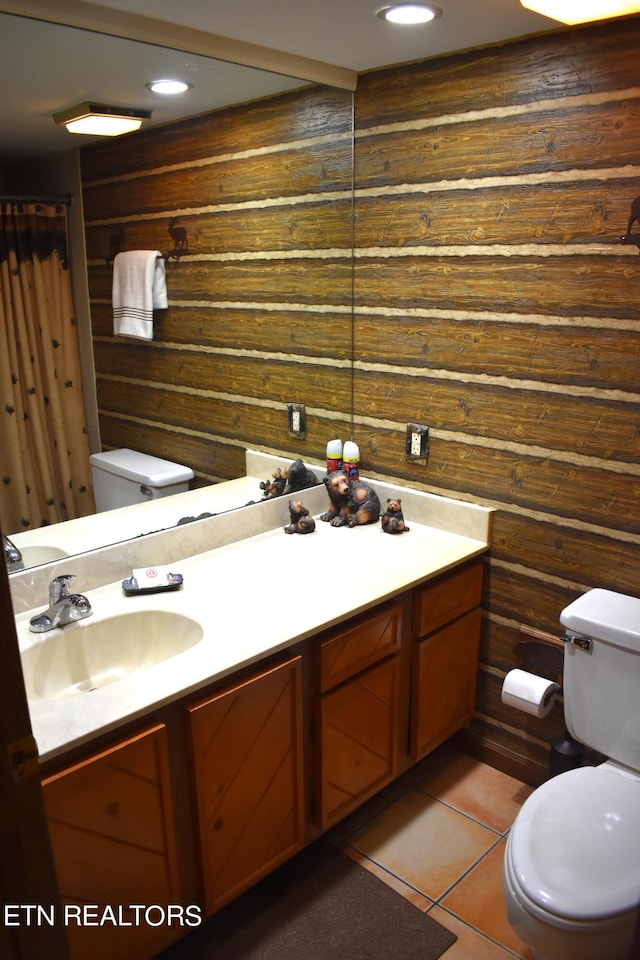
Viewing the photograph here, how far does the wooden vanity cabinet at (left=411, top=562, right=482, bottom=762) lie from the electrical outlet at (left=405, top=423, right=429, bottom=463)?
0.41 metres

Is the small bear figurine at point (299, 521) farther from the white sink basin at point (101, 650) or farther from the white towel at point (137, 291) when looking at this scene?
the white towel at point (137, 291)

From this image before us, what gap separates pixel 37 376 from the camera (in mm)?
1683

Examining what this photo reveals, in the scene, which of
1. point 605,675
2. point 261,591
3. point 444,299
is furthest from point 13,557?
point 605,675

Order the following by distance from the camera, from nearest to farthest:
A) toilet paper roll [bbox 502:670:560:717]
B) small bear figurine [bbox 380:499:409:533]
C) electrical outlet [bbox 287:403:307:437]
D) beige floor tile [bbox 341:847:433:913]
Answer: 1. beige floor tile [bbox 341:847:433:913]
2. toilet paper roll [bbox 502:670:560:717]
3. small bear figurine [bbox 380:499:409:533]
4. electrical outlet [bbox 287:403:307:437]

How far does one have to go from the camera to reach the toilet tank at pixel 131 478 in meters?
1.87

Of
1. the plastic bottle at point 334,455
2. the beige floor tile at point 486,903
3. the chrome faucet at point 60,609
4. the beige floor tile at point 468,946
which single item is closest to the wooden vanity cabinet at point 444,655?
the beige floor tile at point 486,903

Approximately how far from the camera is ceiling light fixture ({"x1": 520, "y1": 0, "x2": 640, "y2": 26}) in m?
1.58

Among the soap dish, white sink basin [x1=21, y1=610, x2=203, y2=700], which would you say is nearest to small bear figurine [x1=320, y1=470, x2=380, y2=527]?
the soap dish

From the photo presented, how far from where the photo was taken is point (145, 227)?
6.24ft

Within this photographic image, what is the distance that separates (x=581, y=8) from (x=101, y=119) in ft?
3.88

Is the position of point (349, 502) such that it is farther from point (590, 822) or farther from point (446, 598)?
point (590, 822)

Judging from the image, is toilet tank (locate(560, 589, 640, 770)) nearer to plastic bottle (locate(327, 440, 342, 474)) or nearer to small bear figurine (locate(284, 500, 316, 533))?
small bear figurine (locate(284, 500, 316, 533))

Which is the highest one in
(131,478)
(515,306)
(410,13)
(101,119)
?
(410,13)

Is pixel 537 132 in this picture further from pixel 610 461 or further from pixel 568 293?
pixel 610 461
